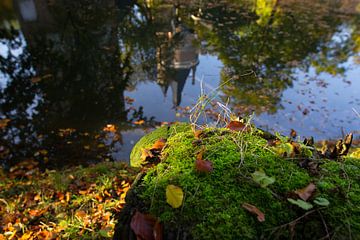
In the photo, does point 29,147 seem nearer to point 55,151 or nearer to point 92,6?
point 55,151

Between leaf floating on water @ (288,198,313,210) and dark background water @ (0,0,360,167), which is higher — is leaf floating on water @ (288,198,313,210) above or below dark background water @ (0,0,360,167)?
above

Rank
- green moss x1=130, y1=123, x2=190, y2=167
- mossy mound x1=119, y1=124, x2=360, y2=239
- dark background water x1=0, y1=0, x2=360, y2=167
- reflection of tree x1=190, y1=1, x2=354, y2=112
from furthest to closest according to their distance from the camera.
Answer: reflection of tree x1=190, y1=1, x2=354, y2=112, dark background water x1=0, y1=0, x2=360, y2=167, green moss x1=130, y1=123, x2=190, y2=167, mossy mound x1=119, y1=124, x2=360, y2=239

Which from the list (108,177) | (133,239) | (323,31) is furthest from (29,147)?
(323,31)

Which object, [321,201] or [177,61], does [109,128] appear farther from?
[321,201]

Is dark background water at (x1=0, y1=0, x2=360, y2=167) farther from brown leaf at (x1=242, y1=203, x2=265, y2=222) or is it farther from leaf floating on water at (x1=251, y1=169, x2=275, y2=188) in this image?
brown leaf at (x1=242, y1=203, x2=265, y2=222)

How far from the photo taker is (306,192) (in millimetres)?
1257

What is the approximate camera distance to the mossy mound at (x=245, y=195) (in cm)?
116

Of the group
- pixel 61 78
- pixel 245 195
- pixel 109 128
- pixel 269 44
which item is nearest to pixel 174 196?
pixel 245 195

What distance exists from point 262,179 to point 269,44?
35.0ft

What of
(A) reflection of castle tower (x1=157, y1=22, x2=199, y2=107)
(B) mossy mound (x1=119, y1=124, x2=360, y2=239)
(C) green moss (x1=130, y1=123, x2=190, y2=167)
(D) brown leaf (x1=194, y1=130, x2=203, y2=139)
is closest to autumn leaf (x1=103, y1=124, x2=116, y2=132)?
(A) reflection of castle tower (x1=157, y1=22, x2=199, y2=107)

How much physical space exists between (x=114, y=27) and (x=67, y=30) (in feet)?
6.44

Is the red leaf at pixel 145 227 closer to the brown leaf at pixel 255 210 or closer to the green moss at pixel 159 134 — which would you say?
the brown leaf at pixel 255 210

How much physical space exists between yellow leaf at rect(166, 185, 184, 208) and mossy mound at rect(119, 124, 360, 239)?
0.02 meters

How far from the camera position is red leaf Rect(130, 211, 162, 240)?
118cm
